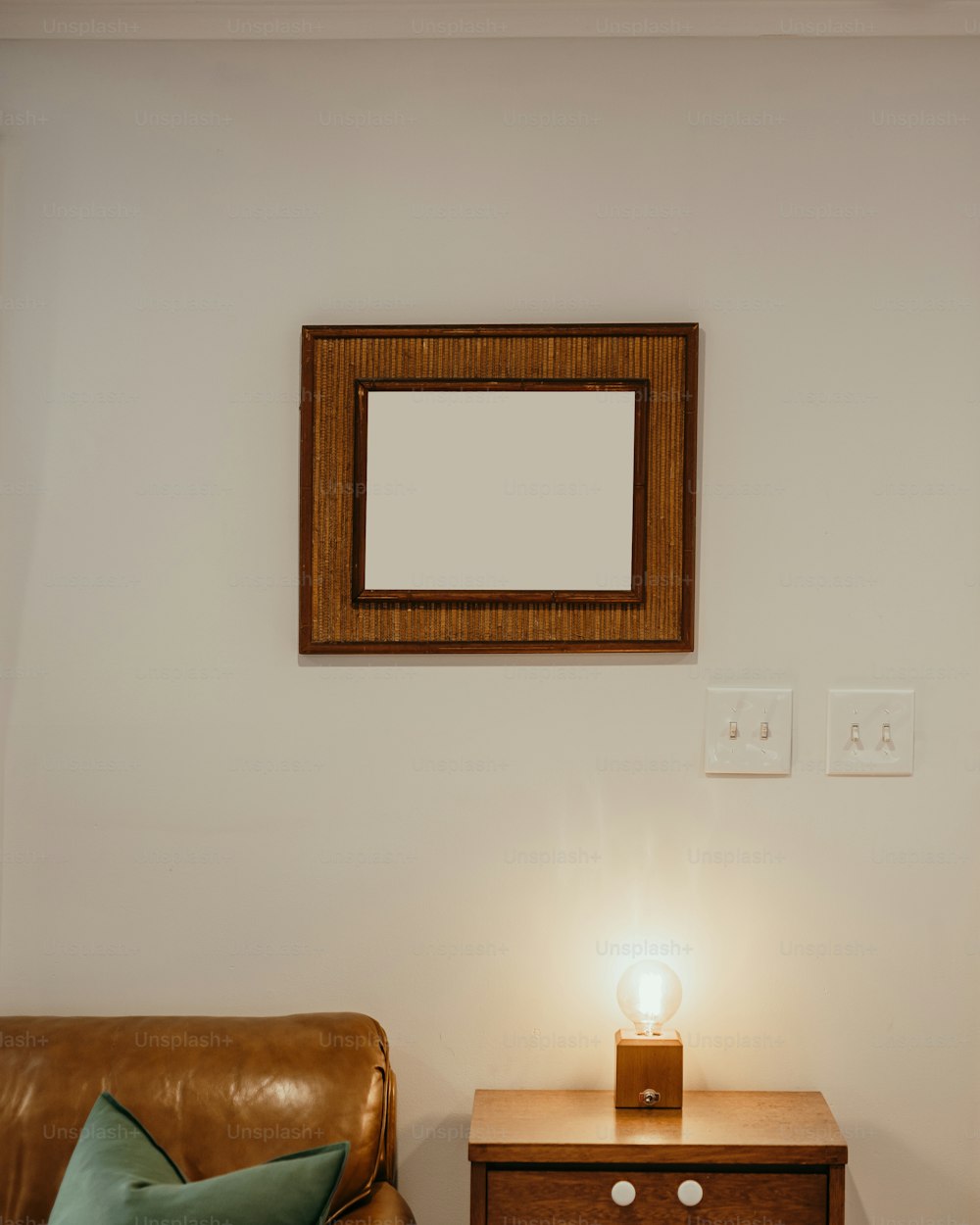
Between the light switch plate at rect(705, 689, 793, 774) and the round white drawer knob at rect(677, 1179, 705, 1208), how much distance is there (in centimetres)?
66

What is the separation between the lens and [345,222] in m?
2.05

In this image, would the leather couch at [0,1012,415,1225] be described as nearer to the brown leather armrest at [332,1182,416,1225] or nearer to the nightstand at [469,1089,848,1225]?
the brown leather armrest at [332,1182,416,1225]

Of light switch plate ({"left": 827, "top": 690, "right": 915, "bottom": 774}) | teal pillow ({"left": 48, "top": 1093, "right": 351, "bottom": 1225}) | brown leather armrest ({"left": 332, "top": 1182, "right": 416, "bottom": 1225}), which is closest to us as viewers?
teal pillow ({"left": 48, "top": 1093, "right": 351, "bottom": 1225})

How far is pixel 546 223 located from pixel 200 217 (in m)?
0.62

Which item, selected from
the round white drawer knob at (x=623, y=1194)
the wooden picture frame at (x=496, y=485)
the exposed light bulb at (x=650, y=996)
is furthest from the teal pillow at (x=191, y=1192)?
the wooden picture frame at (x=496, y=485)

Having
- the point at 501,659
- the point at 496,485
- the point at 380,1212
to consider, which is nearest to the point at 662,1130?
the point at 380,1212

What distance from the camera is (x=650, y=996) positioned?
6.30 feet

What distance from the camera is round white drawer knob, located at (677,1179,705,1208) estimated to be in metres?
1.70

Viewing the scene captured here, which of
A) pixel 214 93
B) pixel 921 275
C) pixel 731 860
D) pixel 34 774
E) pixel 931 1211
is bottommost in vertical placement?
pixel 931 1211

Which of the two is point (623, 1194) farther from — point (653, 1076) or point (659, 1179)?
point (653, 1076)

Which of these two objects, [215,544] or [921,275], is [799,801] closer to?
[921,275]

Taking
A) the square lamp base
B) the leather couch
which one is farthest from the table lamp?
the leather couch

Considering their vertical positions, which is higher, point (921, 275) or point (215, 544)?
point (921, 275)

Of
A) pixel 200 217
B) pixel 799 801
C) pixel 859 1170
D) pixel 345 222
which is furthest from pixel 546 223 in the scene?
pixel 859 1170
